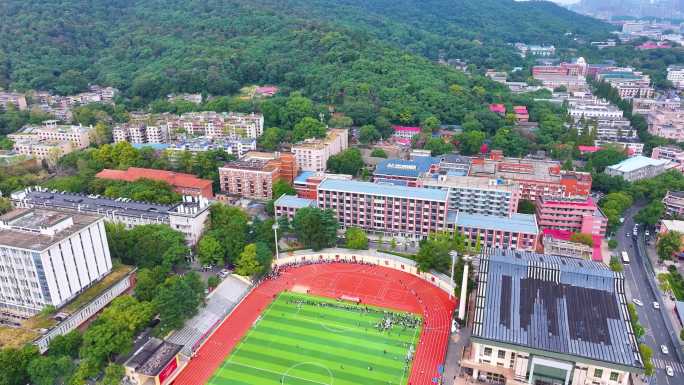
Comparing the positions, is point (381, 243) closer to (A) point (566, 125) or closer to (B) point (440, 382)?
(B) point (440, 382)

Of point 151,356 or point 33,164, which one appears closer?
point 151,356

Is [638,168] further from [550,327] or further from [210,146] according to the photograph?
[210,146]

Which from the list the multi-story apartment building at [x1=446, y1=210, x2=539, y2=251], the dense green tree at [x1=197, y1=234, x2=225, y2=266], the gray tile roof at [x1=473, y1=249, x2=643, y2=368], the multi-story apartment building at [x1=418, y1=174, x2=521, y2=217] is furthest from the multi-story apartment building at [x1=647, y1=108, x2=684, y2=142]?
the dense green tree at [x1=197, y1=234, x2=225, y2=266]

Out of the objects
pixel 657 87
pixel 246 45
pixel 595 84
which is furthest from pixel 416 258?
pixel 657 87

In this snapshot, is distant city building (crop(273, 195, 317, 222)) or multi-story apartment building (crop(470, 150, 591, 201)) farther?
multi-story apartment building (crop(470, 150, 591, 201))

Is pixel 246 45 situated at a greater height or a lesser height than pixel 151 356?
greater

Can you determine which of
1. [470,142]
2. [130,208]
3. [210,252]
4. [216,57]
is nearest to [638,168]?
[470,142]

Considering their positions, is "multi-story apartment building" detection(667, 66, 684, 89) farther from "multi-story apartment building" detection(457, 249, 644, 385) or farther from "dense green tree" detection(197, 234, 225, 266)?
"dense green tree" detection(197, 234, 225, 266)
